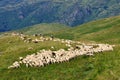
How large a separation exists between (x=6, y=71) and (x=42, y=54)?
7.29 metres

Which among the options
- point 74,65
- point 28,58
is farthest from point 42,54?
point 74,65

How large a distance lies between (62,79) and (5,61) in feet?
51.4

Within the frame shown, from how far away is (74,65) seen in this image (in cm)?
5066

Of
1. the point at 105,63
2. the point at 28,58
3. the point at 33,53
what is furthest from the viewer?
the point at 33,53

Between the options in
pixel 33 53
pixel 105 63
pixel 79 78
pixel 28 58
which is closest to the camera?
pixel 79 78

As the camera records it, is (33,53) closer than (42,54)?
No

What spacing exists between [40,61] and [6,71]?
19.9 ft

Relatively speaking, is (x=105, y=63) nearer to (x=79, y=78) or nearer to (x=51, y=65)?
(x=79, y=78)

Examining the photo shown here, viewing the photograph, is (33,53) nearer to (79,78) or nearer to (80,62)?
(80,62)

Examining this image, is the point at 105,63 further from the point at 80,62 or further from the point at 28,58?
the point at 28,58

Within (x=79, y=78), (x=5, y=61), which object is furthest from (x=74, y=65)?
(x=5, y=61)

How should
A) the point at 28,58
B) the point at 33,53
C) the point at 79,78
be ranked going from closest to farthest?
the point at 79,78, the point at 28,58, the point at 33,53

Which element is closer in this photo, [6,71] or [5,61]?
[6,71]

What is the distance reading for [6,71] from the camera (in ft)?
170
